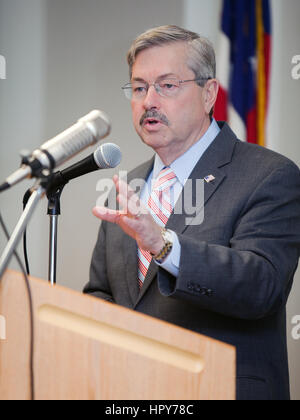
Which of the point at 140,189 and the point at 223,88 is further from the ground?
the point at 223,88

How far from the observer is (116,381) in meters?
1.05

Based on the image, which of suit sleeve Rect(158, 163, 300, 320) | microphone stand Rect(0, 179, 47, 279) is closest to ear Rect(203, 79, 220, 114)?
suit sleeve Rect(158, 163, 300, 320)

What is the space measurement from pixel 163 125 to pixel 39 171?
43.2 inches

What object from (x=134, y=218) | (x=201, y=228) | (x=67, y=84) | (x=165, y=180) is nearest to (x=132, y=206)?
(x=134, y=218)

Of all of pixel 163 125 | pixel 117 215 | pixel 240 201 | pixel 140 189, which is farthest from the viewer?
pixel 140 189

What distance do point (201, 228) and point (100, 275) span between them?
56cm

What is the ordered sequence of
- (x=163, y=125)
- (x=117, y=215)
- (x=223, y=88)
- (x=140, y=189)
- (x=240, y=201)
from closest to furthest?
(x=117, y=215)
(x=240, y=201)
(x=163, y=125)
(x=140, y=189)
(x=223, y=88)

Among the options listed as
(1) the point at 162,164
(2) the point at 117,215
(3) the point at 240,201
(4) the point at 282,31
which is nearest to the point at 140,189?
(1) the point at 162,164

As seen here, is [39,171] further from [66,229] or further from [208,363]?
[66,229]

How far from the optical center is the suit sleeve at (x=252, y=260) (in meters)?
1.50

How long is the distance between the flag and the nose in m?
0.99

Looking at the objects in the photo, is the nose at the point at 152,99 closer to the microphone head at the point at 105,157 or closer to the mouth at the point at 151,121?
the mouth at the point at 151,121

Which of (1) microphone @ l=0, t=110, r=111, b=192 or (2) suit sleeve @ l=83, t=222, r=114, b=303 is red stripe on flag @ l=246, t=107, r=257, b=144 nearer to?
(2) suit sleeve @ l=83, t=222, r=114, b=303

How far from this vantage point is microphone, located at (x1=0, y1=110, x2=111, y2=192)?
1042 millimetres
